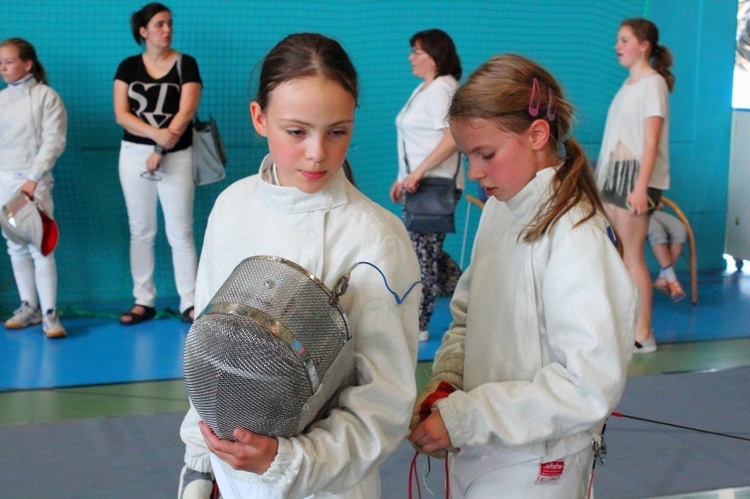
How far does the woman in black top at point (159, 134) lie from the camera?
4855 mm

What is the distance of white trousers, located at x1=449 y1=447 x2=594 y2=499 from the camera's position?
1583mm

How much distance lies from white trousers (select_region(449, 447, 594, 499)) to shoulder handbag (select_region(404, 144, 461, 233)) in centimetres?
283

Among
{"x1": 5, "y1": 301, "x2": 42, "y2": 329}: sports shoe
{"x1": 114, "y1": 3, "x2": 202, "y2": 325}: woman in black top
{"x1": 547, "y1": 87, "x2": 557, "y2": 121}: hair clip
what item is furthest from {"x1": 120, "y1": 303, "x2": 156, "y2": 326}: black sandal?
{"x1": 547, "y1": 87, "x2": 557, "y2": 121}: hair clip

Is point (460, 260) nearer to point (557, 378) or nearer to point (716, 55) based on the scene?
point (716, 55)

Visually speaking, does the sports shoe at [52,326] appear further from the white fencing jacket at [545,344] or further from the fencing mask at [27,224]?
the white fencing jacket at [545,344]

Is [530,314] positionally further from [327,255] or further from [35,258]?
[35,258]

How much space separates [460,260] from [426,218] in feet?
→ 6.36

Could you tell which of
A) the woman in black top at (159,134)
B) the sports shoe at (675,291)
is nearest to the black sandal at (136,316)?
the woman in black top at (159,134)

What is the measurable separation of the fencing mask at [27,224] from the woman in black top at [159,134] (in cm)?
52

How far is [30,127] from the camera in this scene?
15.8 ft

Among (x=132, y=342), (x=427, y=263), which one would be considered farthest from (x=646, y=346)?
(x=132, y=342)

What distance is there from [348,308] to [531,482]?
0.52m

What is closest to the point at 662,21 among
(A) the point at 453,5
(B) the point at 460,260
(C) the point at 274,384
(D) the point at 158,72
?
(A) the point at 453,5

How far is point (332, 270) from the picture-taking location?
138 cm
